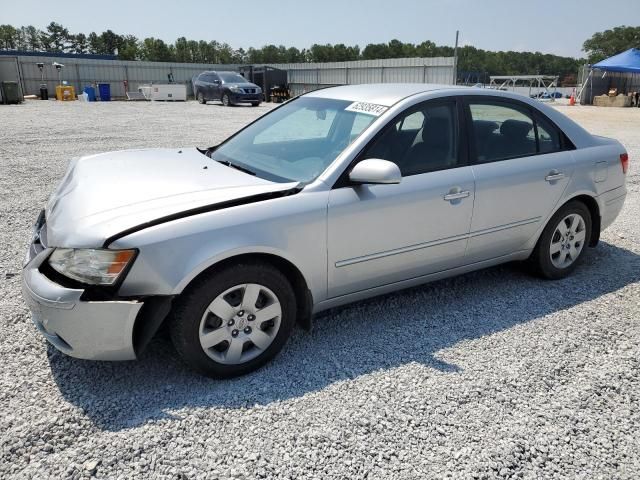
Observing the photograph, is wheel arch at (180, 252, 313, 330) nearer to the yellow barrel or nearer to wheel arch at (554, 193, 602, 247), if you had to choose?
wheel arch at (554, 193, 602, 247)

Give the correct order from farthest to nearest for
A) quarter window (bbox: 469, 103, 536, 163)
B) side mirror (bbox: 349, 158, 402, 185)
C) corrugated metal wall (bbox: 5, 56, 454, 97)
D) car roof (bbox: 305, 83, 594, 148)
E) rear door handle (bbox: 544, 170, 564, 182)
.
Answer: corrugated metal wall (bbox: 5, 56, 454, 97), rear door handle (bbox: 544, 170, 564, 182), quarter window (bbox: 469, 103, 536, 163), car roof (bbox: 305, 83, 594, 148), side mirror (bbox: 349, 158, 402, 185)

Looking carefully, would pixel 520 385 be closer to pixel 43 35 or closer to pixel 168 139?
pixel 168 139

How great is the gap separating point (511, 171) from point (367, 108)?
3.94 feet

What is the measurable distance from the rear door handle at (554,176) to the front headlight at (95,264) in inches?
124

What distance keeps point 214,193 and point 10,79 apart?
28.5 meters

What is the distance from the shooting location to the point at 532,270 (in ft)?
14.5

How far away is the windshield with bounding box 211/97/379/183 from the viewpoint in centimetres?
335

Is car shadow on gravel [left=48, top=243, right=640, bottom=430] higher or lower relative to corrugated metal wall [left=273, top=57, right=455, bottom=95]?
lower

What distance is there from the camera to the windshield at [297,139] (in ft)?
11.0

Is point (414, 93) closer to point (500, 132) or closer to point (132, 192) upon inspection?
point (500, 132)

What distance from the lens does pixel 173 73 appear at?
37188 mm

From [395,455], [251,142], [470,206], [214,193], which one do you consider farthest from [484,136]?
[395,455]

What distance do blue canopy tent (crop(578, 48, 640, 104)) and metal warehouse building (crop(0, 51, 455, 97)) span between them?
1056 cm

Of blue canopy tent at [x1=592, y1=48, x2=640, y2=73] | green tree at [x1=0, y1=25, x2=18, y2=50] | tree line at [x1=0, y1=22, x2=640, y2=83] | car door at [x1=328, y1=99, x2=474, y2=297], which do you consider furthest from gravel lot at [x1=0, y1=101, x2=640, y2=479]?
green tree at [x1=0, y1=25, x2=18, y2=50]
